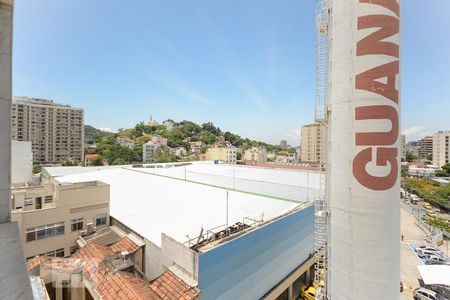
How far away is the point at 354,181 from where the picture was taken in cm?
725

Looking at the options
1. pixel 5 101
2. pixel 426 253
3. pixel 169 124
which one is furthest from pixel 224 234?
pixel 169 124

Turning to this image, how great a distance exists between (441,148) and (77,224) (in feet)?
402

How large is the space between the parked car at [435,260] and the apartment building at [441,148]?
9023 cm

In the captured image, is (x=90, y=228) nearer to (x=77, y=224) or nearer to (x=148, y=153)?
(x=77, y=224)

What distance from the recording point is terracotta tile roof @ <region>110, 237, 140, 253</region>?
39.7 ft

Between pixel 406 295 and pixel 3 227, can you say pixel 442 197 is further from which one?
A: pixel 3 227

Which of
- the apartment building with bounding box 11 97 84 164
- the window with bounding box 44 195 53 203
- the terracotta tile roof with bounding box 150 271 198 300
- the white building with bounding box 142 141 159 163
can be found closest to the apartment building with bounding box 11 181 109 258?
the window with bounding box 44 195 53 203

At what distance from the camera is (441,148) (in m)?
87.8

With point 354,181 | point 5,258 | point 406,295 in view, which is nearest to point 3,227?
point 5,258

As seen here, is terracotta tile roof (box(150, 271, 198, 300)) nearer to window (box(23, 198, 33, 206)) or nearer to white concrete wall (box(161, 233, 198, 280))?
white concrete wall (box(161, 233, 198, 280))

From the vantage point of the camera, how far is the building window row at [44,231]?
1355 centimetres

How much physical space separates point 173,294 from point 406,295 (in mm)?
19037

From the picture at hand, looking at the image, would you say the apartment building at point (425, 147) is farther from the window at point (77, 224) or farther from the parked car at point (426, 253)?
the window at point (77, 224)

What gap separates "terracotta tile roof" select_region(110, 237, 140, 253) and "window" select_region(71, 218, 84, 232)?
13.9 ft
